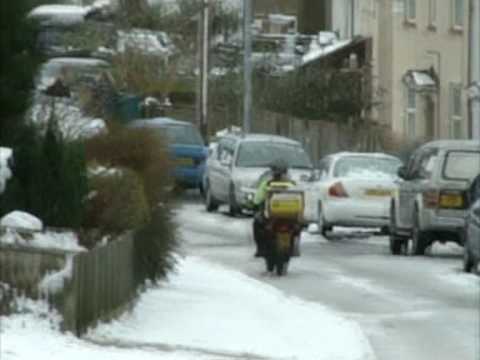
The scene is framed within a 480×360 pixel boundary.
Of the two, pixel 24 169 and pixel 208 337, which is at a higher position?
pixel 24 169

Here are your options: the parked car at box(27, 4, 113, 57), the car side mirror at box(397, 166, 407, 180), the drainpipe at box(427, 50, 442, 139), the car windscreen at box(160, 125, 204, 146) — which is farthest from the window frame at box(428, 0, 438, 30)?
the parked car at box(27, 4, 113, 57)

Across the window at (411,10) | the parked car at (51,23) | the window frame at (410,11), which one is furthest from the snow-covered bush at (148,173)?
the window at (411,10)

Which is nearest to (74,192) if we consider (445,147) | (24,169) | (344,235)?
(24,169)

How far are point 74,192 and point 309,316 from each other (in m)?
3.50

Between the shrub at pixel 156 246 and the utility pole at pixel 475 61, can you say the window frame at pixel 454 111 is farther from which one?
the shrub at pixel 156 246

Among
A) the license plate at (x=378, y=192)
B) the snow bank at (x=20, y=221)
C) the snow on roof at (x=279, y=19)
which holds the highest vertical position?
the snow on roof at (x=279, y=19)

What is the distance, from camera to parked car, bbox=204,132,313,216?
116ft

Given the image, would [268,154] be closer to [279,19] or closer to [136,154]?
[136,154]

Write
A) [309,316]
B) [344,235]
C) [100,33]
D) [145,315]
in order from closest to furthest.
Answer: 1. [145,315]
2. [309,316]
3. [344,235]
4. [100,33]

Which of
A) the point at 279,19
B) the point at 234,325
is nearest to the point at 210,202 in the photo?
the point at 234,325

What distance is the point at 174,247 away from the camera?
18.5 metres

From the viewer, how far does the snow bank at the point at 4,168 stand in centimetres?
1423

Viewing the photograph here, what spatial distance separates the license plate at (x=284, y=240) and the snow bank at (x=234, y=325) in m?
3.28

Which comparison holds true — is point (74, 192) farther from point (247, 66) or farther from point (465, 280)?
point (247, 66)
